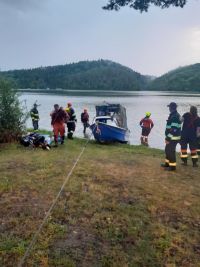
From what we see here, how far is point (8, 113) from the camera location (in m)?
15.1

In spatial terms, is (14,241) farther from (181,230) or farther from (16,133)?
(16,133)

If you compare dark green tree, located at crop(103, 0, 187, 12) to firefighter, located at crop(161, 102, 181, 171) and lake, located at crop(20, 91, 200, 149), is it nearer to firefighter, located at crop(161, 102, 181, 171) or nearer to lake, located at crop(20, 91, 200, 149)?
firefighter, located at crop(161, 102, 181, 171)

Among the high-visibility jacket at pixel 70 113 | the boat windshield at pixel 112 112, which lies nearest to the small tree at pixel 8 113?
the high-visibility jacket at pixel 70 113

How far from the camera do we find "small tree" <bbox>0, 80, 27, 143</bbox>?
1498cm

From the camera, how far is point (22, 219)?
6.48 m

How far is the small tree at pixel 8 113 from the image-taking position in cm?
1498

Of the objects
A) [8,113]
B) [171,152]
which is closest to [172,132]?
[171,152]

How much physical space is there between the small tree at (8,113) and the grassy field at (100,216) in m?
4.56

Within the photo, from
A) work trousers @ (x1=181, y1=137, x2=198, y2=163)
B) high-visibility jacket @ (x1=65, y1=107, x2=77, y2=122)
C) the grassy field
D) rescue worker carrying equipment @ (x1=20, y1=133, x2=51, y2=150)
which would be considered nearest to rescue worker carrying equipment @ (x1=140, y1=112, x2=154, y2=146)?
high-visibility jacket @ (x1=65, y1=107, x2=77, y2=122)

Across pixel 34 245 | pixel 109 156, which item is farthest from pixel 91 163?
pixel 34 245

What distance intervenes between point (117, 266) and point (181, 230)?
1863 mm

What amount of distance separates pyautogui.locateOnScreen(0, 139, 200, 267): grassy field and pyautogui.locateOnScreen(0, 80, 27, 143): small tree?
179 inches

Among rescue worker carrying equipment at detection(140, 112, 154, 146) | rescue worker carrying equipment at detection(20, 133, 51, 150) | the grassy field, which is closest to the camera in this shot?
the grassy field

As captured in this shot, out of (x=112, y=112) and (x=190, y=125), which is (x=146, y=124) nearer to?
(x=112, y=112)
